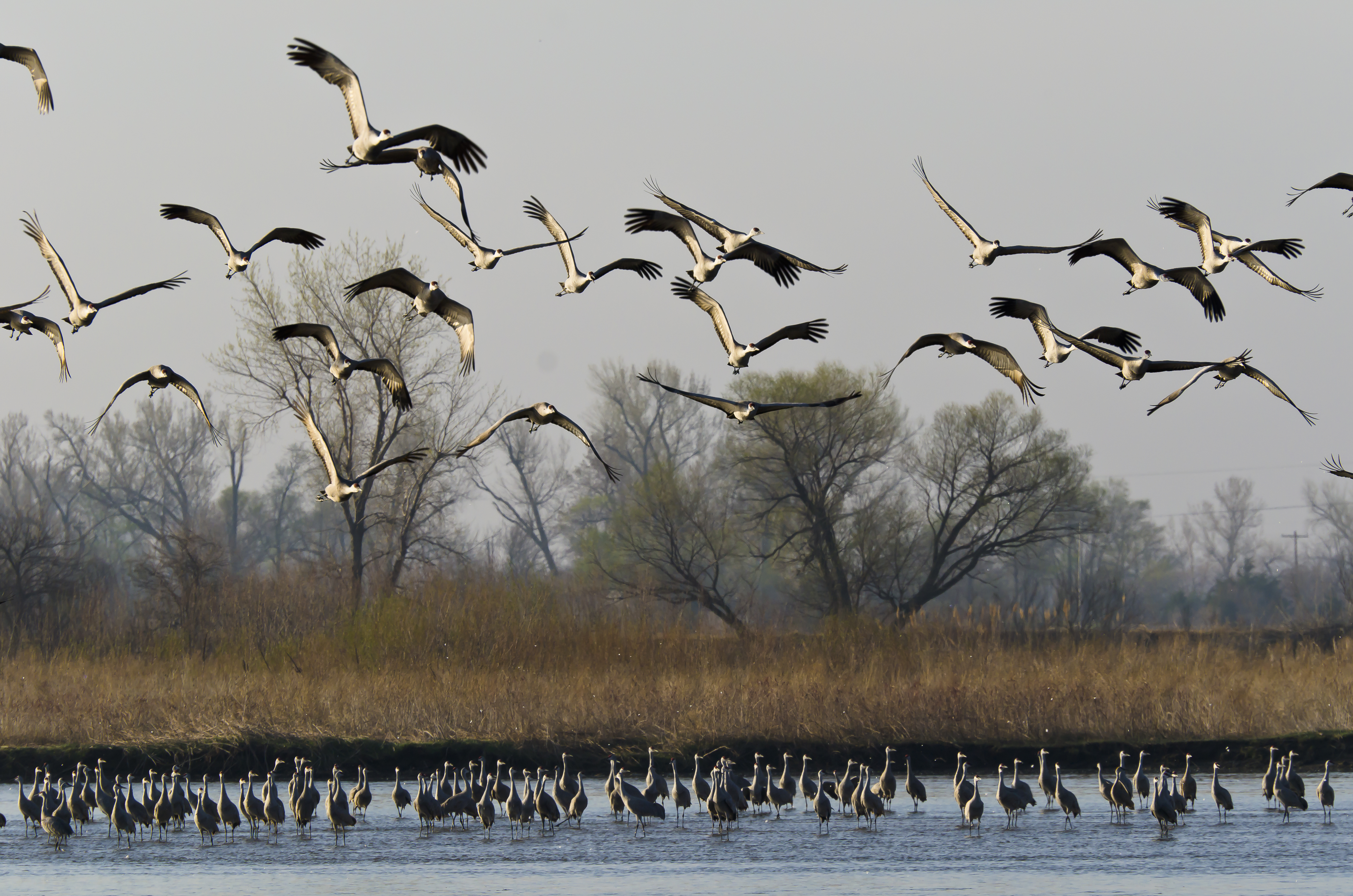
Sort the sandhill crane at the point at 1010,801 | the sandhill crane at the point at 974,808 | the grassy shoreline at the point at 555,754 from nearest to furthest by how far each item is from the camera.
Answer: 1. the sandhill crane at the point at 974,808
2. the sandhill crane at the point at 1010,801
3. the grassy shoreline at the point at 555,754

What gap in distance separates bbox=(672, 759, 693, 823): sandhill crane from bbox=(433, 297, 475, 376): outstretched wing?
28.3ft

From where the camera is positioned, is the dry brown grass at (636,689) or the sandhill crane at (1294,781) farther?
the dry brown grass at (636,689)

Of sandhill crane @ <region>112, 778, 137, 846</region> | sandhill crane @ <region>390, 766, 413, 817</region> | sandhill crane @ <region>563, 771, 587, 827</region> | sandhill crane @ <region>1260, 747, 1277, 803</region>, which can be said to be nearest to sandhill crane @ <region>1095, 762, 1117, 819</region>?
sandhill crane @ <region>1260, 747, 1277, 803</region>

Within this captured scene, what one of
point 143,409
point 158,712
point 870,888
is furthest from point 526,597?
point 143,409

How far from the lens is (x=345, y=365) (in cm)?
1366

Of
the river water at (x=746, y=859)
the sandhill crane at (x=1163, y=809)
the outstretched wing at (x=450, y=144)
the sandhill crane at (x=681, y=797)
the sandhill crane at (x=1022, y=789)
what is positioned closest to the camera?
the outstretched wing at (x=450, y=144)

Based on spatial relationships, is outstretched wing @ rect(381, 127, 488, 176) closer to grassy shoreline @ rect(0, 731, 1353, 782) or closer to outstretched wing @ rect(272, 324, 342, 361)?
outstretched wing @ rect(272, 324, 342, 361)

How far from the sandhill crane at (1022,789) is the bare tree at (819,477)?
70.6 ft

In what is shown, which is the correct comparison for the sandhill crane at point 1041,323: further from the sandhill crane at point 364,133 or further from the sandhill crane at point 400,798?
the sandhill crane at point 400,798

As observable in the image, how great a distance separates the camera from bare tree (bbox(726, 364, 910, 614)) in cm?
4356

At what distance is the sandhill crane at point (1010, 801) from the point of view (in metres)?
20.3

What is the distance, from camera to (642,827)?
20.2 metres

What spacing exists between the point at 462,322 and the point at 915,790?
10307mm

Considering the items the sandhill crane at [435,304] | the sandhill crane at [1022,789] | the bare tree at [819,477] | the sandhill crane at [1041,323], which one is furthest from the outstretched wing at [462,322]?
the bare tree at [819,477]
